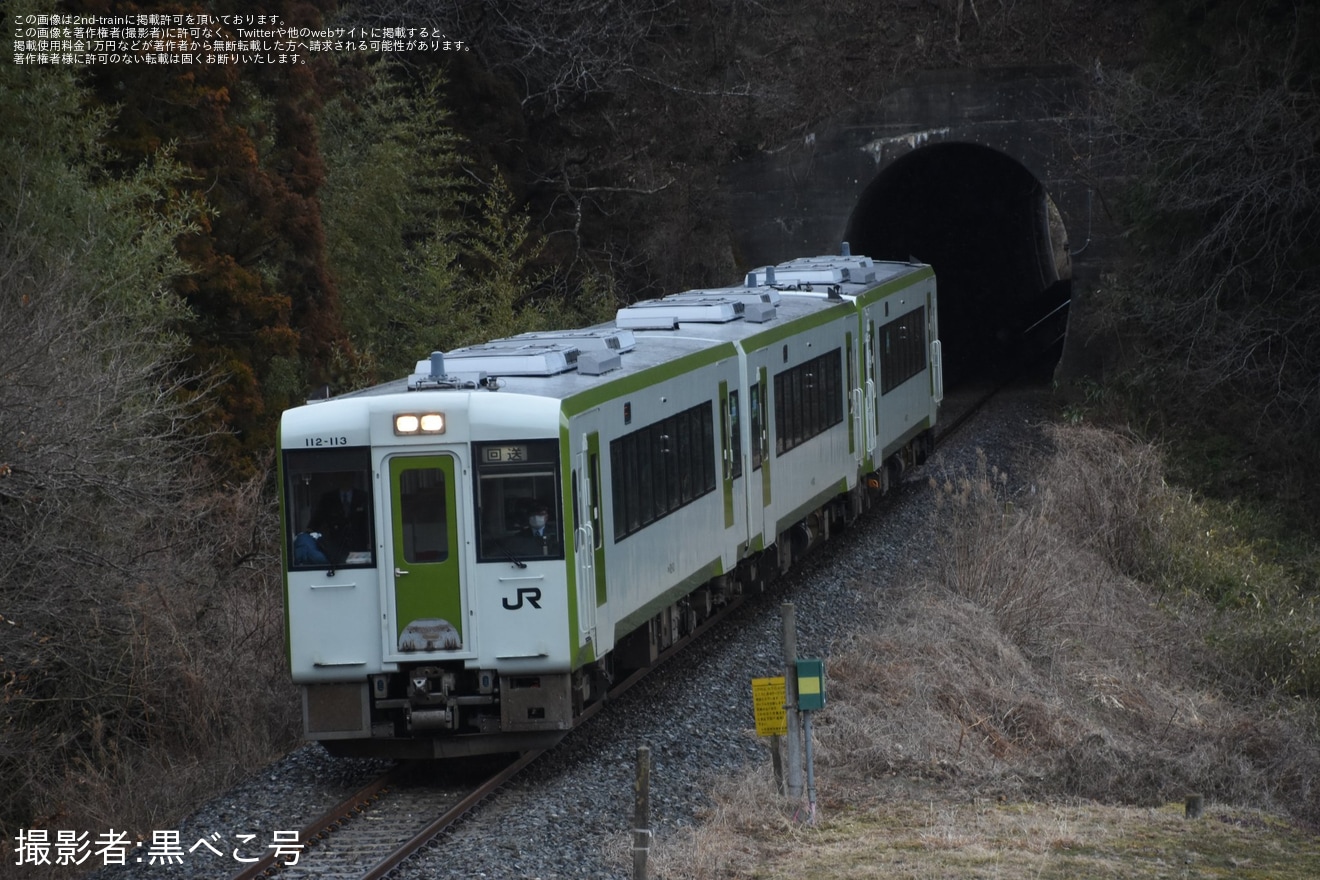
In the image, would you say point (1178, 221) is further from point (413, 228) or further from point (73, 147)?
point (73, 147)

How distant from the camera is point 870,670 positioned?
12.0 meters

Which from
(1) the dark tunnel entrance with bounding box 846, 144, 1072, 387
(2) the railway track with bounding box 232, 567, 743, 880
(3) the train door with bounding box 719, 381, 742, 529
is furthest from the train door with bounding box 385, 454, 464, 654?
(1) the dark tunnel entrance with bounding box 846, 144, 1072, 387

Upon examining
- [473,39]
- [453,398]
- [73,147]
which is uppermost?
[473,39]

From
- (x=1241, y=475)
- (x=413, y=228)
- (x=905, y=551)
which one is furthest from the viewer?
(x=413, y=228)

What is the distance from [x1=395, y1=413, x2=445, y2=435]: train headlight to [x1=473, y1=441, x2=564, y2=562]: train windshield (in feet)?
0.79

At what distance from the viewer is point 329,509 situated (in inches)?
380

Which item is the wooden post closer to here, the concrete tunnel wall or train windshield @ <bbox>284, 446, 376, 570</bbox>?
train windshield @ <bbox>284, 446, 376, 570</bbox>

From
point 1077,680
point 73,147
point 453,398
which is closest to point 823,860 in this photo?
point 453,398

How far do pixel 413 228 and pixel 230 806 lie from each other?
18030 mm

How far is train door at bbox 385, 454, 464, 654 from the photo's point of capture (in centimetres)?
956

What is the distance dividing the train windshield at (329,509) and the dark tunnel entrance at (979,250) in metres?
22.7

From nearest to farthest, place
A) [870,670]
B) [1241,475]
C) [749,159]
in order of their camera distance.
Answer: [870,670]
[1241,475]
[749,159]

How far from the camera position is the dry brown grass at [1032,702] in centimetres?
969

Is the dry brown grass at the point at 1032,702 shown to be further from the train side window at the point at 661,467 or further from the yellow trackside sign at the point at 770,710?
the train side window at the point at 661,467
